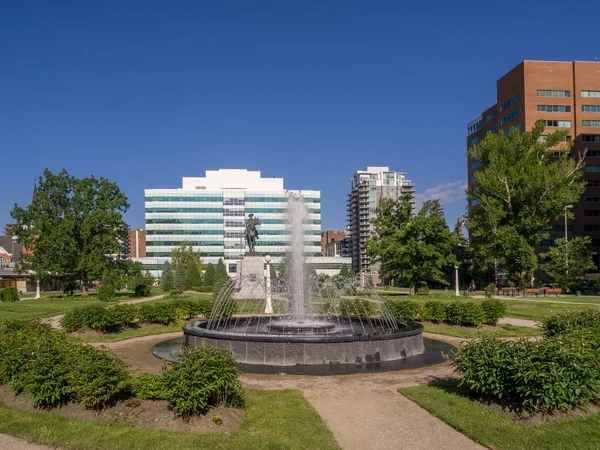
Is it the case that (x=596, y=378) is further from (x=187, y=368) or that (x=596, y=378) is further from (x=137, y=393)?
(x=137, y=393)

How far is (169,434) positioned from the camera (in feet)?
23.5

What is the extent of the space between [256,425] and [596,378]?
5991 millimetres

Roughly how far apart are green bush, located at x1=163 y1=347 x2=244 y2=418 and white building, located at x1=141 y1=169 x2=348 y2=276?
83428 mm

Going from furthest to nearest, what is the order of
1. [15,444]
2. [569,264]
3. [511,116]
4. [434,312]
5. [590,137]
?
[511,116]
[590,137]
[569,264]
[434,312]
[15,444]

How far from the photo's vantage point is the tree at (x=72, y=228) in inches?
1660

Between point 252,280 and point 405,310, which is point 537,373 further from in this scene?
point 252,280

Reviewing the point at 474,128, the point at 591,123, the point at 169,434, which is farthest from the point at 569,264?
the point at 169,434

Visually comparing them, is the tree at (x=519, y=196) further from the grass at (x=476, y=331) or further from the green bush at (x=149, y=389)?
the green bush at (x=149, y=389)

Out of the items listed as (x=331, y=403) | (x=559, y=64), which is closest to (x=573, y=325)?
(x=331, y=403)

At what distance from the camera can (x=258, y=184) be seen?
100m

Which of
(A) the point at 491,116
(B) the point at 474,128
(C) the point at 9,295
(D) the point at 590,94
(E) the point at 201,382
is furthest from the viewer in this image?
(B) the point at 474,128

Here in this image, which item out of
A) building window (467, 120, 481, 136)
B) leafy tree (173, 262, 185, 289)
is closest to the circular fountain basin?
leafy tree (173, 262, 185, 289)

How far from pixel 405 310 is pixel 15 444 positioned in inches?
713

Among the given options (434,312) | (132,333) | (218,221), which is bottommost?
(132,333)
